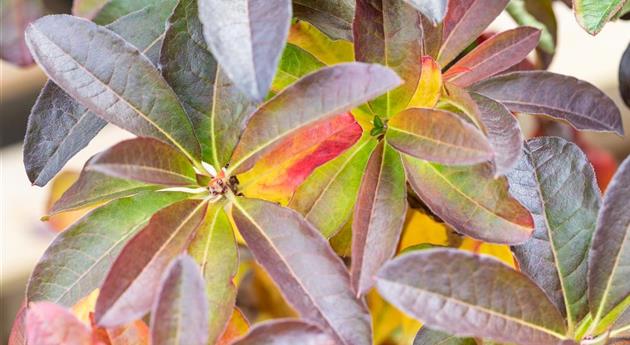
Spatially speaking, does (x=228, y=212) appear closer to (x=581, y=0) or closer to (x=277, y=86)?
(x=277, y=86)

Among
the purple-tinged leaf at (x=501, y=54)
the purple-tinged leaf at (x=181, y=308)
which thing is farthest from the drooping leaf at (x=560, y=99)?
the purple-tinged leaf at (x=181, y=308)

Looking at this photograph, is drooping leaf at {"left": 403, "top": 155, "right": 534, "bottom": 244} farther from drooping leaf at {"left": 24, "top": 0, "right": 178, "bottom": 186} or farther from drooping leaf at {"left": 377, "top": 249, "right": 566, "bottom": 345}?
drooping leaf at {"left": 24, "top": 0, "right": 178, "bottom": 186}

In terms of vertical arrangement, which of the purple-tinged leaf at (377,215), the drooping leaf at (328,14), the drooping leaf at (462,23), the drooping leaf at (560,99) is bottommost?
the purple-tinged leaf at (377,215)

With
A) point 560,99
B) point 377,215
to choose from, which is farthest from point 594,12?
point 377,215

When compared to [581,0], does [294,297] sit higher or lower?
lower

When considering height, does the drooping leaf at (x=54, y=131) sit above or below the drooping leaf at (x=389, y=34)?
below

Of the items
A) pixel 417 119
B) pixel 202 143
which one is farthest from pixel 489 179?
pixel 202 143

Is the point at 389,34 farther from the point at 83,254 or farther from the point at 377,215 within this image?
the point at 83,254

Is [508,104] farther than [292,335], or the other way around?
[508,104]

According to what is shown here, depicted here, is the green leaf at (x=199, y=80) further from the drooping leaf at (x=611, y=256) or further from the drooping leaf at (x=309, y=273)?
the drooping leaf at (x=611, y=256)
